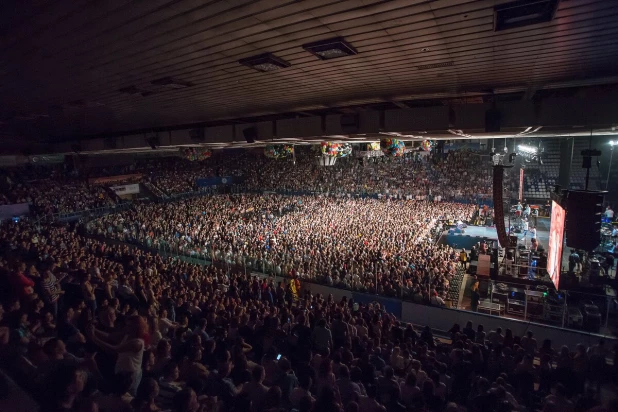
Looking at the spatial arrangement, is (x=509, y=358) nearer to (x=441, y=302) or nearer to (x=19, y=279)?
(x=441, y=302)

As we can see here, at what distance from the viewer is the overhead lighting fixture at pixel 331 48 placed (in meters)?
3.51

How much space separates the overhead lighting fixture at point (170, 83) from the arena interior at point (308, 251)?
0.04 metres

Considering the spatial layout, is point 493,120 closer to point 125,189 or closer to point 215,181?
point 125,189

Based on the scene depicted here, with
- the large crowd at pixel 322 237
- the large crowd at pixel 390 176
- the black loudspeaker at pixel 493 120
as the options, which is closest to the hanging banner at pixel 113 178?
the large crowd at pixel 322 237

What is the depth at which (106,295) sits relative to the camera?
7.12 m

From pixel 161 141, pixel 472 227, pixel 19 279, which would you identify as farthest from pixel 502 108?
pixel 472 227

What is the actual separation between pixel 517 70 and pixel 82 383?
5876 millimetres

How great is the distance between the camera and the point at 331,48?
143 inches

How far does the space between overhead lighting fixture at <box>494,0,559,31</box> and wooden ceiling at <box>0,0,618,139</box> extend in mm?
80

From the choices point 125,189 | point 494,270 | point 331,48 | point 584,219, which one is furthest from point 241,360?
point 125,189

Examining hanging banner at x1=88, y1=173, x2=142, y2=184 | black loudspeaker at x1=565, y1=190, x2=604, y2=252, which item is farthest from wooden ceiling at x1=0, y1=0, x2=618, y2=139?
hanging banner at x1=88, y1=173, x2=142, y2=184

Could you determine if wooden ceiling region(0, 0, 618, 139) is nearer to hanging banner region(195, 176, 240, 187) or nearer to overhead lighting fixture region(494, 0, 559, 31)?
overhead lighting fixture region(494, 0, 559, 31)

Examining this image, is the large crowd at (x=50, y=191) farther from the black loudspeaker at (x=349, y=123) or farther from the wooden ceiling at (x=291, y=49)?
the black loudspeaker at (x=349, y=123)

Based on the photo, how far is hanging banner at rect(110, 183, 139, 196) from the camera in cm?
2915
